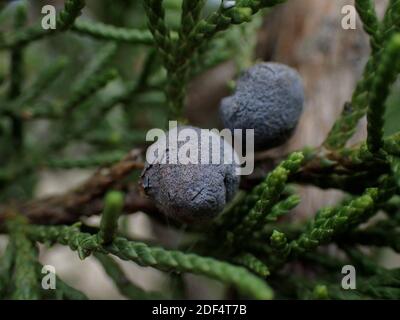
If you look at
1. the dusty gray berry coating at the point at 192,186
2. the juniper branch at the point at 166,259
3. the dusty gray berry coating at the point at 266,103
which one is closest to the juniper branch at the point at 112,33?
the dusty gray berry coating at the point at 266,103

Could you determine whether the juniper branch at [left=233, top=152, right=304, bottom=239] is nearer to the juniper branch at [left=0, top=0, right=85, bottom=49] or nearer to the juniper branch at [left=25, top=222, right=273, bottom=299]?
the juniper branch at [left=25, top=222, right=273, bottom=299]

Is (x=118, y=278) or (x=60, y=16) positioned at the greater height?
(x=60, y=16)

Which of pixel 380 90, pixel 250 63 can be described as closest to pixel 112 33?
pixel 250 63

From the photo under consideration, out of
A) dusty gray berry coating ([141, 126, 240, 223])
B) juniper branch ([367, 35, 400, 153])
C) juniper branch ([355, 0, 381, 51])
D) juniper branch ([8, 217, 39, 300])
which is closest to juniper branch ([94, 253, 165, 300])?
juniper branch ([8, 217, 39, 300])

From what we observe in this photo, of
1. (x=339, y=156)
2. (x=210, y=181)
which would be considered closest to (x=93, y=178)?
(x=210, y=181)

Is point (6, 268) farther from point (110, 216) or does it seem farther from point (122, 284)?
point (110, 216)

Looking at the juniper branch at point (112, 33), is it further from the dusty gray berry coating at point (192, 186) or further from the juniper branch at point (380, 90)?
the juniper branch at point (380, 90)

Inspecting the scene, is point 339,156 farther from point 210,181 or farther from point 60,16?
point 60,16
